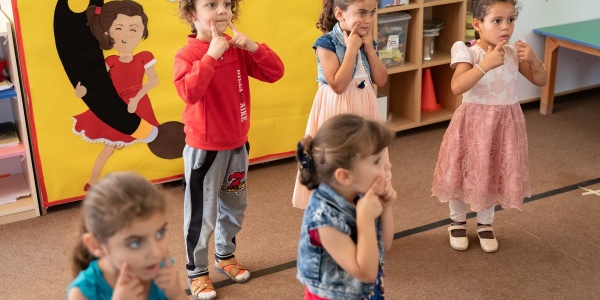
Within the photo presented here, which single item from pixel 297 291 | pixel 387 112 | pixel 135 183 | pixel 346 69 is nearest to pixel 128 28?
pixel 346 69

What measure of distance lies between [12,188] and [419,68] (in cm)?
230

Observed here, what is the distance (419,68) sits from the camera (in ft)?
14.3

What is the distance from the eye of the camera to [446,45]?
4551mm

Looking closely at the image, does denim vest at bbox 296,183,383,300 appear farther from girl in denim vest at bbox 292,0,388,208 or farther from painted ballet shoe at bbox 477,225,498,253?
painted ballet shoe at bbox 477,225,498,253

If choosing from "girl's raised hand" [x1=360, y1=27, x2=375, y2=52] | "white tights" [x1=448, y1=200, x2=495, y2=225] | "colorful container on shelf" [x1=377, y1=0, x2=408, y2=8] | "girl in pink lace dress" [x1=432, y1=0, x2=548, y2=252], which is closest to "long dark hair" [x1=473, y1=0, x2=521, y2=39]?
"girl in pink lace dress" [x1=432, y1=0, x2=548, y2=252]

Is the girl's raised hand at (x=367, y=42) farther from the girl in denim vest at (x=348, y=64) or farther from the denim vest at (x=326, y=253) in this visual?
the denim vest at (x=326, y=253)

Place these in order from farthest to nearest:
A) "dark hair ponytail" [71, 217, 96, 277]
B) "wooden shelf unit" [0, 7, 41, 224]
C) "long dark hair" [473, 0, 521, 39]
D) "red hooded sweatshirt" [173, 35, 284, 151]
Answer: "wooden shelf unit" [0, 7, 41, 224], "long dark hair" [473, 0, 521, 39], "red hooded sweatshirt" [173, 35, 284, 151], "dark hair ponytail" [71, 217, 96, 277]

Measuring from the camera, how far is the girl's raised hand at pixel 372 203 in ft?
5.83

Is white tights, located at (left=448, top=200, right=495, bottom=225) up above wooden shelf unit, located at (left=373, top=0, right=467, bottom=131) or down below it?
below

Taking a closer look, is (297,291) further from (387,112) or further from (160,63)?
(387,112)

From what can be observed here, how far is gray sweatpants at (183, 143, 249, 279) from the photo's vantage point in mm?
2678

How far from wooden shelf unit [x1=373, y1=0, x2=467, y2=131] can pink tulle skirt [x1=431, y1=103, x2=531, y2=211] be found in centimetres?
127

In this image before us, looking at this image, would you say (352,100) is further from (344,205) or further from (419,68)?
(419,68)

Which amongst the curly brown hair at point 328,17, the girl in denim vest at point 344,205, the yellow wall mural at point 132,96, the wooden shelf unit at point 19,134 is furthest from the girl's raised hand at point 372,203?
the wooden shelf unit at point 19,134
